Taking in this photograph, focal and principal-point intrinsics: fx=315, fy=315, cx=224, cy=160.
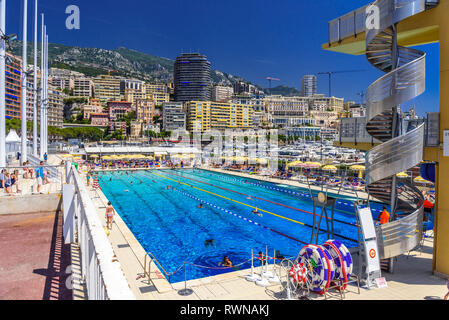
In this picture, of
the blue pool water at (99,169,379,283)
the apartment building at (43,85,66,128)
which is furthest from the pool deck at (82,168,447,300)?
the apartment building at (43,85,66,128)

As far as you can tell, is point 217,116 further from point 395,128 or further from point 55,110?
point 395,128

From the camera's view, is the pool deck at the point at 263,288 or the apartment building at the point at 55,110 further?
the apartment building at the point at 55,110

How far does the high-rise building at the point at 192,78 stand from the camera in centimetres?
16638

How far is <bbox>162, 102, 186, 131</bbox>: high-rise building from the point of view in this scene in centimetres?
12644

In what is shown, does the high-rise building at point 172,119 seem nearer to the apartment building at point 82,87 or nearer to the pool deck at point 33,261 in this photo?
the apartment building at point 82,87

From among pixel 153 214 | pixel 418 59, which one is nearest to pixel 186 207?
pixel 153 214

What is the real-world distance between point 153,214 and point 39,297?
44.7 ft

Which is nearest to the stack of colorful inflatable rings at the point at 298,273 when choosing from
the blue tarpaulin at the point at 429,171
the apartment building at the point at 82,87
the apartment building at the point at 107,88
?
the blue tarpaulin at the point at 429,171

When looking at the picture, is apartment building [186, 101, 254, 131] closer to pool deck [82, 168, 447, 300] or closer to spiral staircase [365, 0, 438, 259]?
pool deck [82, 168, 447, 300]

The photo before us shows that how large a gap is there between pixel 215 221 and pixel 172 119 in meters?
116

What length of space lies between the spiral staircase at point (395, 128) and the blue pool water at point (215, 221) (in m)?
4.44

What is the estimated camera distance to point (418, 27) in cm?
742

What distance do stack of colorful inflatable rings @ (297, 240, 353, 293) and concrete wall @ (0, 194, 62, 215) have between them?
633cm

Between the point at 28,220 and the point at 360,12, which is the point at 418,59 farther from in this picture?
the point at 28,220
